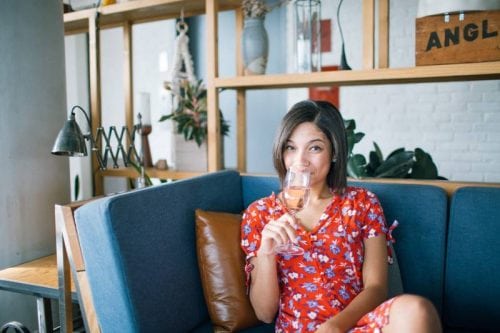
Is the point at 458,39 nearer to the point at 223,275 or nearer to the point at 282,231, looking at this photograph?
the point at 282,231

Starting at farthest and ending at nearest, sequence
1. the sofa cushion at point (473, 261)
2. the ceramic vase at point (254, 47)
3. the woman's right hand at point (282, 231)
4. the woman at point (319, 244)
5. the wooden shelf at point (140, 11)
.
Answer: the wooden shelf at point (140, 11)
the ceramic vase at point (254, 47)
the sofa cushion at point (473, 261)
the woman at point (319, 244)
the woman's right hand at point (282, 231)

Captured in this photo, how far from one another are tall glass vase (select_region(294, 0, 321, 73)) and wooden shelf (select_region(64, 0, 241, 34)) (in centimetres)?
40

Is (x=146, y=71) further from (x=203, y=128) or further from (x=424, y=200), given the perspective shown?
(x=424, y=200)

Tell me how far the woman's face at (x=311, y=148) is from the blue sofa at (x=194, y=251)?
1.30ft

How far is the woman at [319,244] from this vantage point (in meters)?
1.53

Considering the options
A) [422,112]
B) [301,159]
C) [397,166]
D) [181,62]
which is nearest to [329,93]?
[422,112]

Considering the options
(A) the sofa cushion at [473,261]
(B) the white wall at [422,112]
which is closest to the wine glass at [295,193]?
(A) the sofa cushion at [473,261]

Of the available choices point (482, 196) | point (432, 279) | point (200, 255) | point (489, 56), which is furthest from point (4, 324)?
point (489, 56)

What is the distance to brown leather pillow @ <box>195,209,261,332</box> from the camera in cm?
168

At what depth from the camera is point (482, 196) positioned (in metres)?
1.78

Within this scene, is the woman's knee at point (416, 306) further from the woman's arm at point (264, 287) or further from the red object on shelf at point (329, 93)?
the red object on shelf at point (329, 93)

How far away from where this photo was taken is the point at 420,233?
1.85m

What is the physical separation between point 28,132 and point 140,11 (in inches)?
38.3

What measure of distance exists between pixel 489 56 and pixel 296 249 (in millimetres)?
1137
